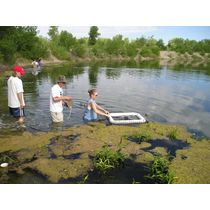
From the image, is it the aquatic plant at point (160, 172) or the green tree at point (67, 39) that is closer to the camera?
the aquatic plant at point (160, 172)

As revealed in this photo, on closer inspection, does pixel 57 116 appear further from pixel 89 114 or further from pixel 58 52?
pixel 58 52

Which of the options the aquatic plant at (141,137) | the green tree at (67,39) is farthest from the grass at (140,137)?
the green tree at (67,39)

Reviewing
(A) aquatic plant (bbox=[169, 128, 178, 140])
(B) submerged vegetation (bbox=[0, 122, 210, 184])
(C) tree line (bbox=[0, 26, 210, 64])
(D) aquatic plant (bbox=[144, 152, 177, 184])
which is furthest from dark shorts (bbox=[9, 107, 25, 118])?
(C) tree line (bbox=[0, 26, 210, 64])

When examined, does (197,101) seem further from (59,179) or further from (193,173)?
(59,179)

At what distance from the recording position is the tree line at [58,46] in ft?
101

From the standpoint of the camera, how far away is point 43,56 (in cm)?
4291

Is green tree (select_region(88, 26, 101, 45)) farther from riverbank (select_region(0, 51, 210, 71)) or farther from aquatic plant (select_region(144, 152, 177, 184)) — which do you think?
aquatic plant (select_region(144, 152, 177, 184))

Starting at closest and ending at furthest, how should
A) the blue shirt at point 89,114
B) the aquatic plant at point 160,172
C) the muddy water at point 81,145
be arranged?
the aquatic plant at point 160,172 → the muddy water at point 81,145 → the blue shirt at point 89,114

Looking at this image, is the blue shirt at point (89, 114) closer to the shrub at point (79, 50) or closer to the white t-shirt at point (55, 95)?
the white t-shirt at point (55, 95)

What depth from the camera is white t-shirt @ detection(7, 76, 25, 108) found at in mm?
6426

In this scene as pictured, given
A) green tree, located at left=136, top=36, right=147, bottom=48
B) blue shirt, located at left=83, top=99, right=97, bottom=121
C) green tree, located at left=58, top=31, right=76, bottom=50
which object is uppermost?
green tree, located at left=136, top=36, right=147, bottom=48

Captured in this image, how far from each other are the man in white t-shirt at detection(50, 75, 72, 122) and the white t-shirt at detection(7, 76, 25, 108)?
1.26 m

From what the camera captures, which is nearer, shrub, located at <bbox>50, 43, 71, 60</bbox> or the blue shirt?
the blue shirt

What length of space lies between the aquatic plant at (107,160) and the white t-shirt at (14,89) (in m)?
3.93
